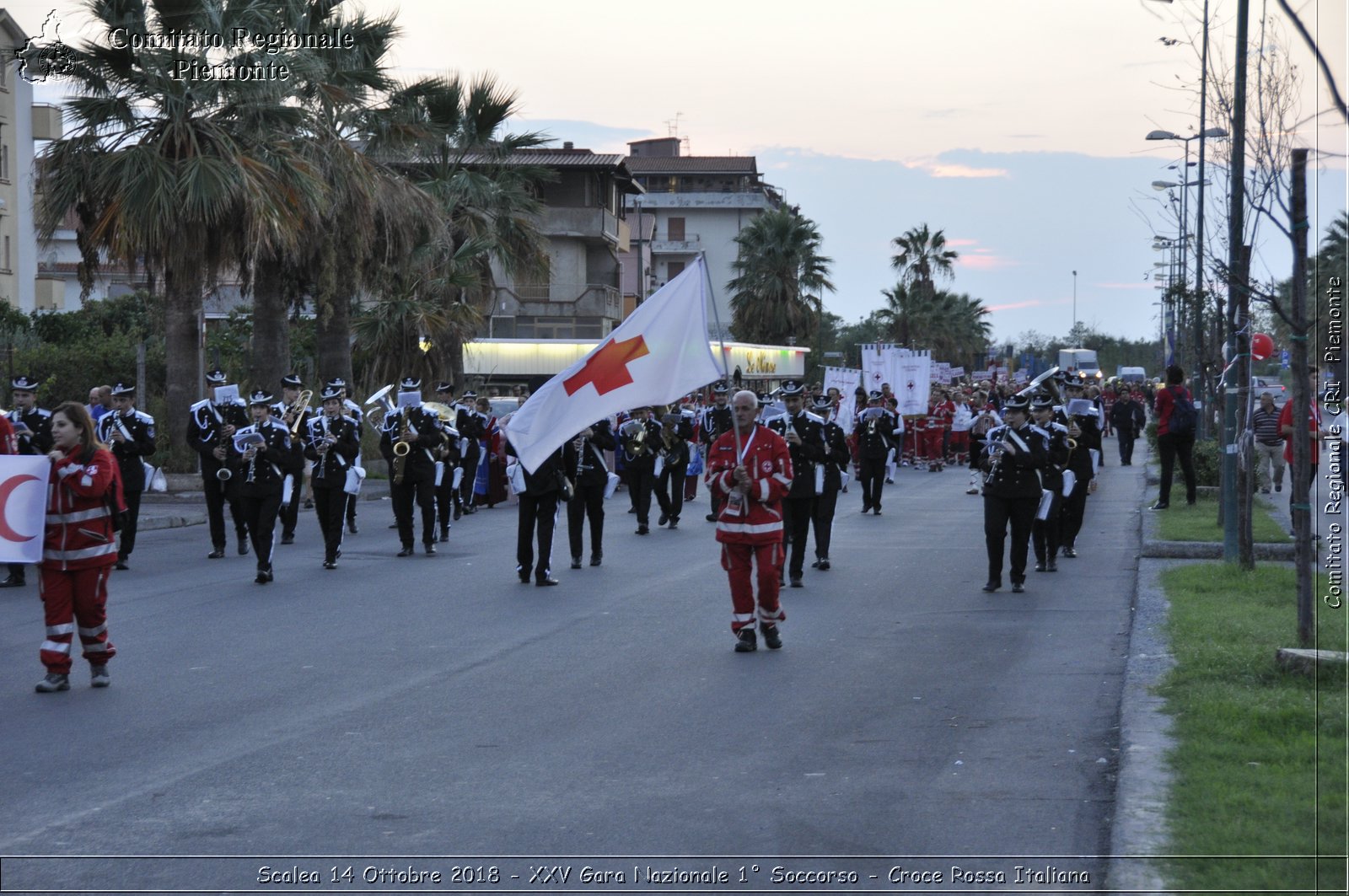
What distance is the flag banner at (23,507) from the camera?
907 centimetres

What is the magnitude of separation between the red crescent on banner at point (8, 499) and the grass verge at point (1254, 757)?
21.7 feet

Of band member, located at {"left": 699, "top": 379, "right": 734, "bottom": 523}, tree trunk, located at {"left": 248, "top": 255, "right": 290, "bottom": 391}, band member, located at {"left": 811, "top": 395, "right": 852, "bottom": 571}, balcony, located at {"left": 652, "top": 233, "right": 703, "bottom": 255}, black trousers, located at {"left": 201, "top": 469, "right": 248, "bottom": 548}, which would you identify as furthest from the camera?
balcony, located at {"left": 652, "top": 233, "right": 703, "bottom": 255}

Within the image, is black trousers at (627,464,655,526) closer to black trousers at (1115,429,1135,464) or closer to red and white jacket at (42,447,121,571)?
red and white jacket at (42,447,121,571)

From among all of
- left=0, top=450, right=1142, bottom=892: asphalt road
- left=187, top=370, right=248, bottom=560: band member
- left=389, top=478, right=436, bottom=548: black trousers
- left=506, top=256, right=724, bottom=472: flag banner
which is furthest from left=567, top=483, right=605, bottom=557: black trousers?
left=506, top=256, right=724, bottom=472: flag banner

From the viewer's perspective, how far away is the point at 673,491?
2122 centimetres

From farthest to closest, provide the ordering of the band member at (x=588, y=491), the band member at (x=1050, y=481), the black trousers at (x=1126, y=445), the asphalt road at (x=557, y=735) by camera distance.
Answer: the black trousers at (x=1126, y=445), the band member at (x=588, y=491), the band member at (x=1050, y=481), the asphalt road at (x=557, y=735)

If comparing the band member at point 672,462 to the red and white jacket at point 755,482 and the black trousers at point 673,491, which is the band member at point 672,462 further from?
the red and white jacket at point 755,482

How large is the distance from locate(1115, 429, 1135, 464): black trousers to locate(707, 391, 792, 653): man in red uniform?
1070 inches

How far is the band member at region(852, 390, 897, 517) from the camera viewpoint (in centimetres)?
2323

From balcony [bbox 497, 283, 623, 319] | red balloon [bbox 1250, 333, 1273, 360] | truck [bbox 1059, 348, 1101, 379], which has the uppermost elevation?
balcony [bbox 497, 283, 623, 319]

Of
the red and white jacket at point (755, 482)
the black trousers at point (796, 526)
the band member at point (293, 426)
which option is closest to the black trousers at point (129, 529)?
the band member at point (293, 426)

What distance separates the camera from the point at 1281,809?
5832 millimetres

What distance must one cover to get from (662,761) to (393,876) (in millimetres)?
1979

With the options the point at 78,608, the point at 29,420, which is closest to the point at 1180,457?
the point at 29,420
